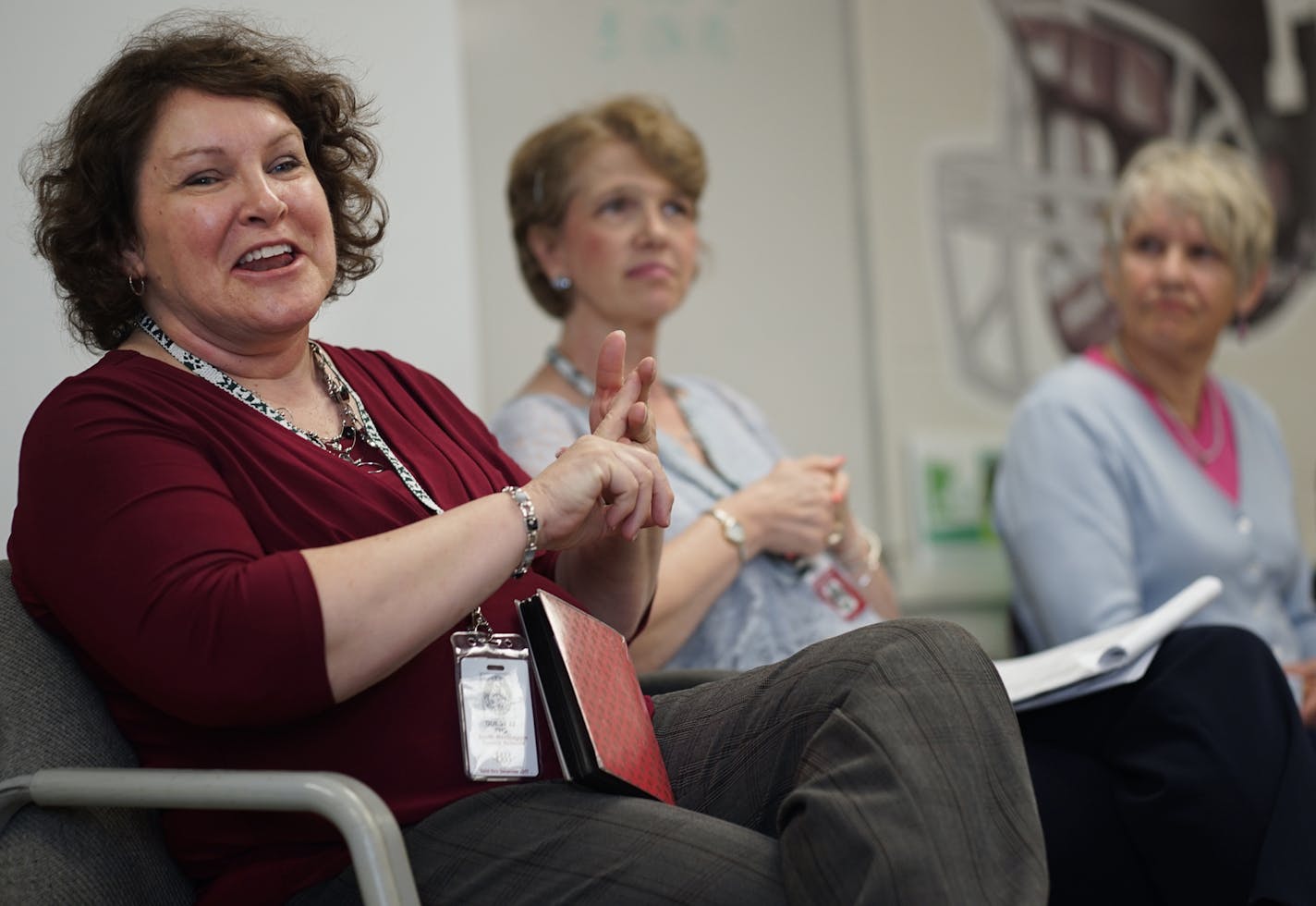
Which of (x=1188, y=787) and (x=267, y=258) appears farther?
(x=1188, y=787)

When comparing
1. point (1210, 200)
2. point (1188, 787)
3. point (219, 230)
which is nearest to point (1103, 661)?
point (1188, 787)

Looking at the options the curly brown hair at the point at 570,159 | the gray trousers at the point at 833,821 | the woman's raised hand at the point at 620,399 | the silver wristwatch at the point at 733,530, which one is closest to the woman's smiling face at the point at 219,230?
the woman's raised hand at the point at 620,399

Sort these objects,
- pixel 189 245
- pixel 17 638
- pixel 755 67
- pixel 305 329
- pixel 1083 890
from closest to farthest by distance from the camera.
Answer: pixel 17 638 < pixel 189 245 < pixel 305 329 < pixel 1083 890 < pixel 755 67

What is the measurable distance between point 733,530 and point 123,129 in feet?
3.55

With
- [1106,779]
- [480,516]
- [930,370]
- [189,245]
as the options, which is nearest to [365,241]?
[189,245]

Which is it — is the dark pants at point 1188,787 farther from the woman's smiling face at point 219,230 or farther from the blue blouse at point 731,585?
the woman's smiling face at point 219,230

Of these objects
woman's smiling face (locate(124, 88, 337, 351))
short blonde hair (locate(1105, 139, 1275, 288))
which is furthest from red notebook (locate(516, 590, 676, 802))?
short blonde hair (locate(1105, 139, 1275, 288))

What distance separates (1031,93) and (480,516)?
9.50ft

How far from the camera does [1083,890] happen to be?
184 cm

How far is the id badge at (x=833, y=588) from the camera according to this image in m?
2.38

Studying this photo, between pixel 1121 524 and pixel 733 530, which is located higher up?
pixel 733 530

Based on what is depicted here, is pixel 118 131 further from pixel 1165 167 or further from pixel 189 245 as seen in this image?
pixel 1165 167

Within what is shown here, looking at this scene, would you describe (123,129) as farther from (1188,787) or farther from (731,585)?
(1188,787)

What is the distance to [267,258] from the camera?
1.60m
